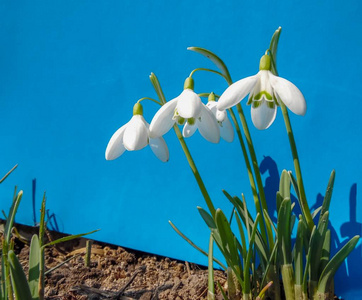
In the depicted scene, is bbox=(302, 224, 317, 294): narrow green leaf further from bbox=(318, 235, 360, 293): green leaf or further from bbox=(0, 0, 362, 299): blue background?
bbox=(0, 0, 362, 299): blue background

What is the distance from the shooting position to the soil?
1.45 meters

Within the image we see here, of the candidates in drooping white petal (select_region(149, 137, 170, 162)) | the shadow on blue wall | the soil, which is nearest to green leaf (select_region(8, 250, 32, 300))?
the soil

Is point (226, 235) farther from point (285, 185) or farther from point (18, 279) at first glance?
point (18, 279)

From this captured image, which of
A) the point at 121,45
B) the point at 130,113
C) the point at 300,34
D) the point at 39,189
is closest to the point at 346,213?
the point at 300,34

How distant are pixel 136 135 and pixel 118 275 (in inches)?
27.7

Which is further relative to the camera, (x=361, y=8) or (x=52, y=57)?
(x=52, y=57)

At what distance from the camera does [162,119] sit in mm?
1103

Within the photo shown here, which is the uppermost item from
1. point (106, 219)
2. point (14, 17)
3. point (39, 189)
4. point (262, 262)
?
point (14, 17)

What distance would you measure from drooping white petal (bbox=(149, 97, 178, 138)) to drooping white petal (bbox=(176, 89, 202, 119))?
37 mm

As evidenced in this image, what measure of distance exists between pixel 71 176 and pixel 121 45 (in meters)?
0.57

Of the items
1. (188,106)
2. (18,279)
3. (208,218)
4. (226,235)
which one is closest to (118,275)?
(208,218)

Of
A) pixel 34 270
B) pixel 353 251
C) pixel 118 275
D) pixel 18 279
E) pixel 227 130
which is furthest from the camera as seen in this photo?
pixel 118 275

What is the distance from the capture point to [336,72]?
141 cm

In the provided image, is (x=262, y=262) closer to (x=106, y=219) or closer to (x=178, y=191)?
(x=178, y=191)
